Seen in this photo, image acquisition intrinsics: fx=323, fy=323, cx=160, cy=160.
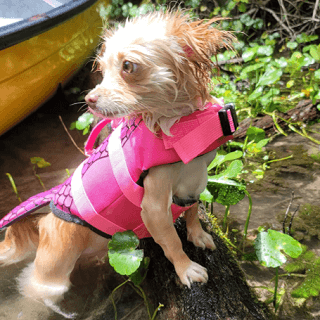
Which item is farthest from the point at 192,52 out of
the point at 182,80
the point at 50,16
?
the point at 50,16

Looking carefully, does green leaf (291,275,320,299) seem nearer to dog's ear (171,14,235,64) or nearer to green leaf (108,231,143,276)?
green leaf (108,231,143,276)

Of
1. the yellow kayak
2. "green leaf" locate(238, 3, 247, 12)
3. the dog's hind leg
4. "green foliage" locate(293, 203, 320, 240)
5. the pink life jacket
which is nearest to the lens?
the pink life jacket

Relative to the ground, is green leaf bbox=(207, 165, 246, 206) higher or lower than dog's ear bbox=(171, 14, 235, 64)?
lower

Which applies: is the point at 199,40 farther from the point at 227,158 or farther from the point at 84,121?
the point at 84,121

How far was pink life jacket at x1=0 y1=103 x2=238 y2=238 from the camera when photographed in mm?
1131

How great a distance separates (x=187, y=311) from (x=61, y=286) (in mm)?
601

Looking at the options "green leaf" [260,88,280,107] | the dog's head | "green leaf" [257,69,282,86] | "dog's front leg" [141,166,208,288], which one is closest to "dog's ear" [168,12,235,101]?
the dog's head

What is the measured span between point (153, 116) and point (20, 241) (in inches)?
38.1

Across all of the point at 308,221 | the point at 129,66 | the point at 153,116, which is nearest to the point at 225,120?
the point at 153,116

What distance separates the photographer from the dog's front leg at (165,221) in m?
1.17

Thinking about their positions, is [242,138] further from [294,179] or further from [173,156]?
[173,156]

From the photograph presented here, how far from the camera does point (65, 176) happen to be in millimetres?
2656

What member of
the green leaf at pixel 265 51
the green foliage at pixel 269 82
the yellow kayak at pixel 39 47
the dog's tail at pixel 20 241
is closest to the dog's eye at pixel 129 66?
the dog's tail at pixel 20 241

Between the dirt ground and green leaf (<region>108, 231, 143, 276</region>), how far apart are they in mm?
467
